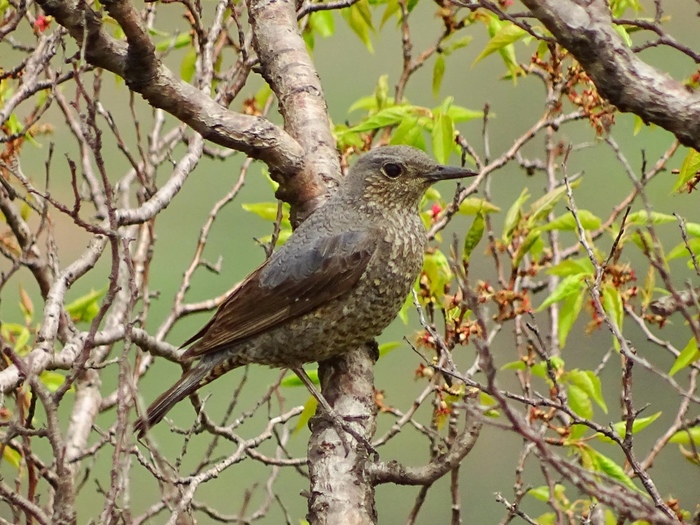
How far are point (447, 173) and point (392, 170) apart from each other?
25cm

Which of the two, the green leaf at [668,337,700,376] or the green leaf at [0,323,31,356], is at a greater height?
the green leaf at [0,323,31,356]

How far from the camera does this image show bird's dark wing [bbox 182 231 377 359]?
12.2 feet

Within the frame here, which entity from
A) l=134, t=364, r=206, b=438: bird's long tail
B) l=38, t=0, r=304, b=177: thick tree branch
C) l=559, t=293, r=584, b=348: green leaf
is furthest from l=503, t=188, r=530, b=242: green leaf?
l=134, t=364, r=206, b=438: bird's long tail

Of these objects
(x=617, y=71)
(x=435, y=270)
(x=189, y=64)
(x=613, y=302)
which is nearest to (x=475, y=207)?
(x=435, y=270)

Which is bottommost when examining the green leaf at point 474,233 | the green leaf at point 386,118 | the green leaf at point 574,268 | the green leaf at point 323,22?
the green leaf at point 574,268

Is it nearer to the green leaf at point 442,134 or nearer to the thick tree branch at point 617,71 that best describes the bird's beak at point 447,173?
the green leaf at point 442,134

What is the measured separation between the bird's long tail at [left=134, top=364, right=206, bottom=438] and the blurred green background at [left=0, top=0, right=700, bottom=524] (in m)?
4.74

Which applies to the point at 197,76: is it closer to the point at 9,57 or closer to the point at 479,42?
the point at 9,57

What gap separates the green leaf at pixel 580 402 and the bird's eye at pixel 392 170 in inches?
45.6

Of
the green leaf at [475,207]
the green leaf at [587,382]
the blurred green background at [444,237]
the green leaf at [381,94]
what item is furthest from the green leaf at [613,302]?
the blurred green background at [444,237]

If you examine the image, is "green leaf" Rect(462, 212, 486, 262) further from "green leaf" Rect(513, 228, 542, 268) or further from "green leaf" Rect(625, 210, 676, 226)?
"green leaf" Rect(625, 210, 676, 226)

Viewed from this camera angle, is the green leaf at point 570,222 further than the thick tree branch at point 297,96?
No

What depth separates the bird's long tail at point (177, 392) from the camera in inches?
150

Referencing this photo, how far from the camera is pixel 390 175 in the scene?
3916 millimetres
